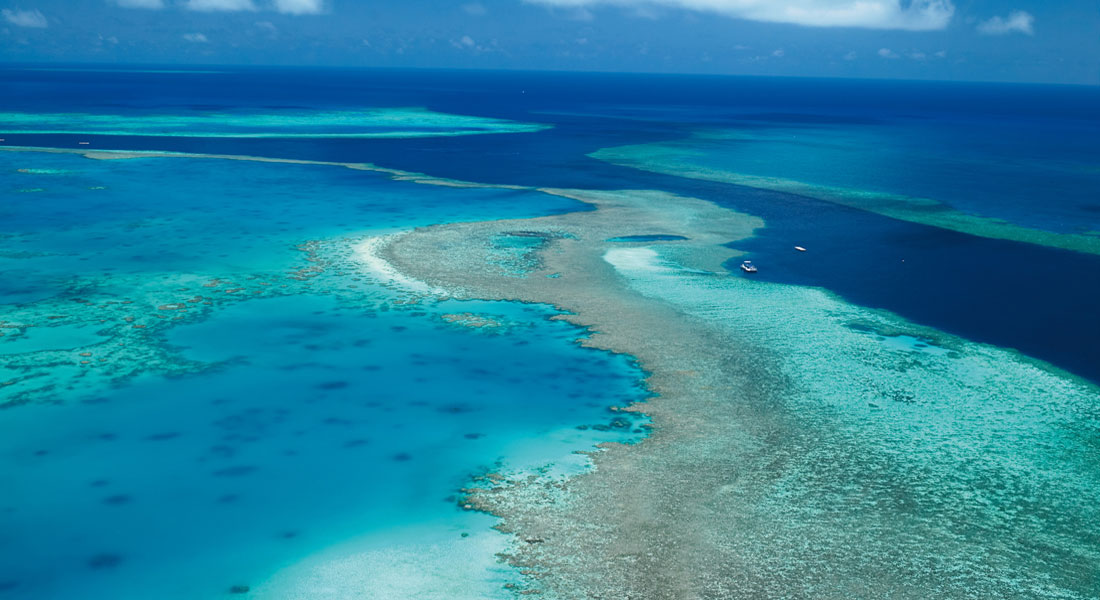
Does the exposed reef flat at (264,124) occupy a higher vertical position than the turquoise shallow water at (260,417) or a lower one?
higher

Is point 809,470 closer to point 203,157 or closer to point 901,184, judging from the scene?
point 901,184

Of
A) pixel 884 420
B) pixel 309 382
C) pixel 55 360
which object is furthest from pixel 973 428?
pixel 55 360

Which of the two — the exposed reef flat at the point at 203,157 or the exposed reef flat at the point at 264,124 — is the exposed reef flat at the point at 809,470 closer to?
the exposed reef flat at the point at 203,157

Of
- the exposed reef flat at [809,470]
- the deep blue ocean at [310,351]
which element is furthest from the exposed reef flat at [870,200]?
the exposed reef flat at [809,470]

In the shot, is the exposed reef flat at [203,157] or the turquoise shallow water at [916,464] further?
the exposed reef flat at [203,157]

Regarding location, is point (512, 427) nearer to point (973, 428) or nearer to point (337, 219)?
point (973, 428)

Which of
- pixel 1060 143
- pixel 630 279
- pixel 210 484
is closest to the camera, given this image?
pixel 210 484
